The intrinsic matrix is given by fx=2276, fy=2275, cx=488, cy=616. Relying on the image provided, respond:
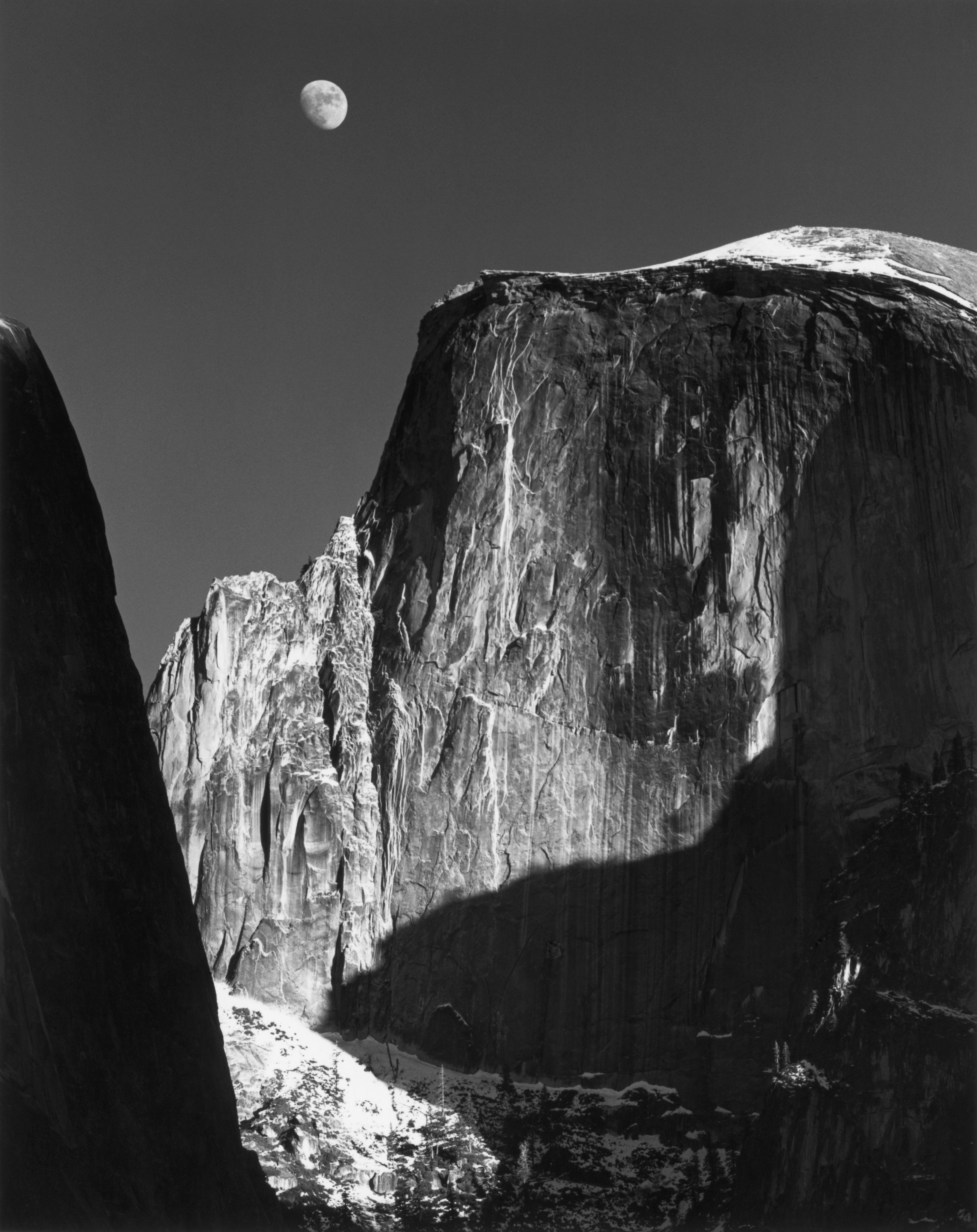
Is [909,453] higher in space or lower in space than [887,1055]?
higher

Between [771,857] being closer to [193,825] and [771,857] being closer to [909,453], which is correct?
[909,453]

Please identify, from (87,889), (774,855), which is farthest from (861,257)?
(87,889)

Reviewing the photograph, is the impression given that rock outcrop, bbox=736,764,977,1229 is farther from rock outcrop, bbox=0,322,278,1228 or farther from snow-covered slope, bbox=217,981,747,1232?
rock outcrop, bbox=0,322,278,1228

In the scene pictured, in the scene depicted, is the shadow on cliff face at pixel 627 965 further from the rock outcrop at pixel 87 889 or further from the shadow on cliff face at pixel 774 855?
the rock outcrop at pixel 87 889

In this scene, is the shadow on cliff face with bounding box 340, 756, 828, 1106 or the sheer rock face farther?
the sheer rock face

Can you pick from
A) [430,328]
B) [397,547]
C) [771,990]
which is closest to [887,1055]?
[771,990]

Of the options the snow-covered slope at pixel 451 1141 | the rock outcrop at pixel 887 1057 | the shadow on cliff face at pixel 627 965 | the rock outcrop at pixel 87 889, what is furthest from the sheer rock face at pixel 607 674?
the rock outcrop at pixel 87 889

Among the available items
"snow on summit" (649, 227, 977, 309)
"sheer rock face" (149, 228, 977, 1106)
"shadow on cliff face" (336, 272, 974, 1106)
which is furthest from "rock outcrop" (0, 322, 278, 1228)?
"snow on summit" (649, 227, 977, 309)
